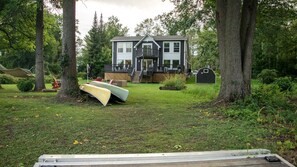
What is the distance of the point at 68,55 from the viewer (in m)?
10.9

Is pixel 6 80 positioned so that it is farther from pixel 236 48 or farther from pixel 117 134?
pixel 117 134

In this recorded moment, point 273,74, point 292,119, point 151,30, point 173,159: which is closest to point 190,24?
point 292,119

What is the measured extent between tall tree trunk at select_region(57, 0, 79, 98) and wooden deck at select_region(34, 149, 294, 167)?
7831 millimetres

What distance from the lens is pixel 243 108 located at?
7.26 meters

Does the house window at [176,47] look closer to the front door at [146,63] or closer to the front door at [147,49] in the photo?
the front door at [147,49]

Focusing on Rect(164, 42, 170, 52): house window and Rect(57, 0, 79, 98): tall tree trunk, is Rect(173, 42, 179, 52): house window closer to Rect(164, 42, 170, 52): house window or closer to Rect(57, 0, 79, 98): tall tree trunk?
Rect(164, 42, 170, 52): house window

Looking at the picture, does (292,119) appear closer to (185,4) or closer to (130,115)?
(130,115)

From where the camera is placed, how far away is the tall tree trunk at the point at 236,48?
8.24 m

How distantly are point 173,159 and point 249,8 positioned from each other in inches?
279

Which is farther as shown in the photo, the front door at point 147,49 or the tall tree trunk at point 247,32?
the front door at point 147,49

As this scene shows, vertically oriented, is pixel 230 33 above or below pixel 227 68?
above

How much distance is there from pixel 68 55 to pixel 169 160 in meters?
8.62

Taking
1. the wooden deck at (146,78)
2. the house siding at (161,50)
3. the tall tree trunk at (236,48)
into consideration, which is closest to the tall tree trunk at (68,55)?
the tall tree trunk at (236,48)

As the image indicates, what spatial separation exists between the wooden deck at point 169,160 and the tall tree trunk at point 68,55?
Result: 783 centimetres
